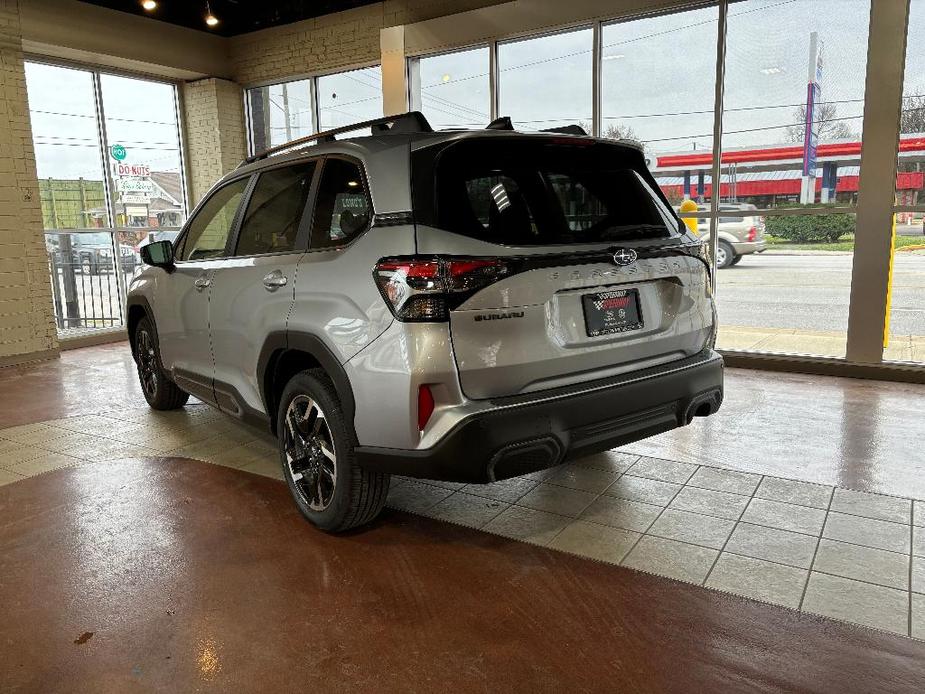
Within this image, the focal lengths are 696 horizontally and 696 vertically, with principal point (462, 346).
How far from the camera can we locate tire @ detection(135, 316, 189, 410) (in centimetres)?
507

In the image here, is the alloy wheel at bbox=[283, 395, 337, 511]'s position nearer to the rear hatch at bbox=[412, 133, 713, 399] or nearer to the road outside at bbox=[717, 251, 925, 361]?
the rear hatch at bbox=[412, 133, 713, 399]

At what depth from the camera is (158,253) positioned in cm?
421

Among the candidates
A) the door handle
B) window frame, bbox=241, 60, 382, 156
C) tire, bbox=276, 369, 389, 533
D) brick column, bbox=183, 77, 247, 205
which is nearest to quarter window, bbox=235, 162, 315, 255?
the door handle

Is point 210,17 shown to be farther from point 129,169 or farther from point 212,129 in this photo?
point 129,169

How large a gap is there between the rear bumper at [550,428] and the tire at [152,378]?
9.91ft

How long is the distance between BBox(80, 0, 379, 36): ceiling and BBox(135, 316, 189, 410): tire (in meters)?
5.43

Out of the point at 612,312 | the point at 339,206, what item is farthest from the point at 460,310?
the point at 339,206

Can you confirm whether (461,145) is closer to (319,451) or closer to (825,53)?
(319,451)

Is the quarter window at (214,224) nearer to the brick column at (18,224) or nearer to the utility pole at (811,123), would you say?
the brick column at (18,224)

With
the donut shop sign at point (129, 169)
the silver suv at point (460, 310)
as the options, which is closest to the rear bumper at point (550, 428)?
the silver suv at point (460, 310)

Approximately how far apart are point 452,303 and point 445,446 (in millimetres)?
491

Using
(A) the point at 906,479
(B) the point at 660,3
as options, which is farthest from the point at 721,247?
(A) the point at 906,479

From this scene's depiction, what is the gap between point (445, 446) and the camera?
2.39 metres

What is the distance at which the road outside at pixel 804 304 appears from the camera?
6.23 metres
